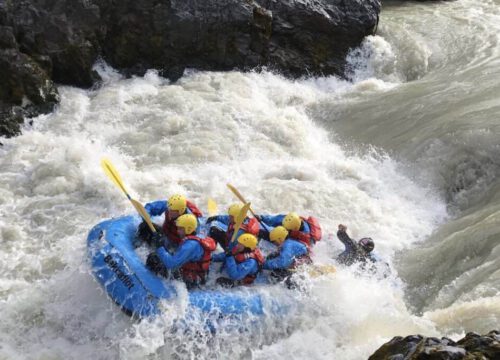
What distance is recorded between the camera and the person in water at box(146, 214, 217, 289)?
532cm

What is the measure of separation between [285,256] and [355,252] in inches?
36.5

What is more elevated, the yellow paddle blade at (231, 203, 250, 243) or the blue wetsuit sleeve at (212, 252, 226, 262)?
the yellow paddle blade at (231, 203, 250, 243)

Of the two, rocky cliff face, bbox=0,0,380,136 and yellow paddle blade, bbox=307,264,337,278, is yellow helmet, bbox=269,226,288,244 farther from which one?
rocky cliff face, bbox=0,0,380,136

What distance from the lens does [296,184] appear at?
8.02 meters

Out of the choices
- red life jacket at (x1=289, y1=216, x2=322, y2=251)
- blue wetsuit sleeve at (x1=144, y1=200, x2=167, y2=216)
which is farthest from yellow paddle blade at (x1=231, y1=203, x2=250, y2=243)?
blue wetsuit sleeve at (x1=144, y1=200, x2=167, y2=216)

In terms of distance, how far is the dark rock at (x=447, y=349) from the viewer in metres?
3.14

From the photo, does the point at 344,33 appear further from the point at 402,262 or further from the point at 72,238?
the point at 72,238

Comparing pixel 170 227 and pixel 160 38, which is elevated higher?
pixel 160 38

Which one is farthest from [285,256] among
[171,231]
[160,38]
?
[160,38]

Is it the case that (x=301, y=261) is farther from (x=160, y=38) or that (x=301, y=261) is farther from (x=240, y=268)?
(x=160, y=38)

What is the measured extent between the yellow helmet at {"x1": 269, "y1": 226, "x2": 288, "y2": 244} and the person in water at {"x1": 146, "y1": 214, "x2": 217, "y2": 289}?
2.52ft

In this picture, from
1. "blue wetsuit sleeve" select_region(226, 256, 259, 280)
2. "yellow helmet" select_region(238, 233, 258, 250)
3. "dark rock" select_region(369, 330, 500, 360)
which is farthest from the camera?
"yellow helmet" select_region(238, 233, 258, 250)

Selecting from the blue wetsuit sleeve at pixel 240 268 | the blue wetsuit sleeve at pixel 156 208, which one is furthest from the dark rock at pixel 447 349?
the blue wetsuit sleeve at pixel 156 208

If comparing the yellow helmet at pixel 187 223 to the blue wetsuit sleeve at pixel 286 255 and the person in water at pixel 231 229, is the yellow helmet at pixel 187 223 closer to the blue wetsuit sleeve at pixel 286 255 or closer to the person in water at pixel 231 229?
the person in water at pixel 231 229
